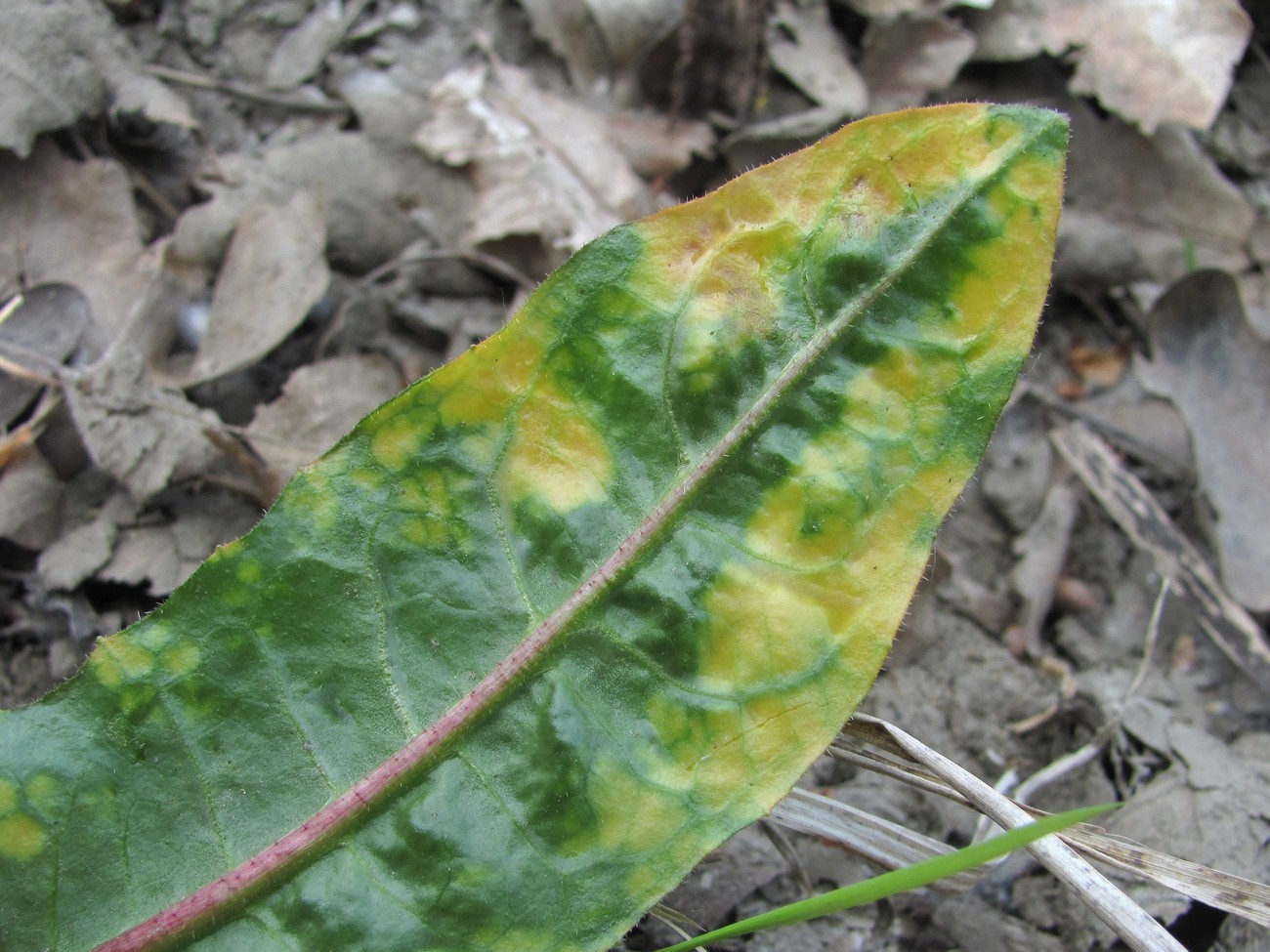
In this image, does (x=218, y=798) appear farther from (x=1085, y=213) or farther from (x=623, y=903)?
(x=1085, y=213)

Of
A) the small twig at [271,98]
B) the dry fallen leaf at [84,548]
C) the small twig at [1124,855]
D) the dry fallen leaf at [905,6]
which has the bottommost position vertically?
the small twig at [1124,855]

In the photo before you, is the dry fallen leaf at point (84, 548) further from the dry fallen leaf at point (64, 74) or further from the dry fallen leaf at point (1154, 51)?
the dry fallen leaf at point (1154, 51)

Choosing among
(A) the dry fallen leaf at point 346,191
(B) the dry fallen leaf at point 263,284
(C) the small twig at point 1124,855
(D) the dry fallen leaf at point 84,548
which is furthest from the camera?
(A) the dry fallen leaf at point 346,191

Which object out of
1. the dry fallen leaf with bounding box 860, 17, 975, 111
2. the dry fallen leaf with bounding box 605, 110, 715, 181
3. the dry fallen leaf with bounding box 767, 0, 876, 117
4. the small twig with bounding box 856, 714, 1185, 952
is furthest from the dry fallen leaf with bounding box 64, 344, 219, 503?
the dry fallen leaf with bounding box 860, 17, 975, 111

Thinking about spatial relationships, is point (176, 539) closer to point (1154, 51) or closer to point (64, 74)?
Answer: point (64, 74)

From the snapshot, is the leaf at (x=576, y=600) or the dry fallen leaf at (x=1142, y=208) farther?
the dry fallen leaf at (x=1142, y=208)

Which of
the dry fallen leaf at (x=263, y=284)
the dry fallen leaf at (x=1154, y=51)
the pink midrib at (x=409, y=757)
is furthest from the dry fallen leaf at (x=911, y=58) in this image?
the pink midrib at (x=409, y=757)

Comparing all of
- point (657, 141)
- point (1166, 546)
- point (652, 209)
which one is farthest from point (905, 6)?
point (1166, 546)

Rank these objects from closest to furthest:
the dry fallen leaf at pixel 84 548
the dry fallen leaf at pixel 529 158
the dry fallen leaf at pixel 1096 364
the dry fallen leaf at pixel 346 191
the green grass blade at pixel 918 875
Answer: the green grass blade at pixel 918 875, the dry fallen leaf at pixel 84 548, the dry fallen leaf at pixel 346 191, the dry fallen leaf at pixel 529 158, the dry fallen leaf at pixel 1096 364
